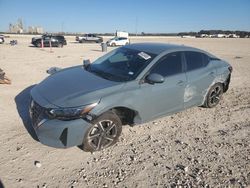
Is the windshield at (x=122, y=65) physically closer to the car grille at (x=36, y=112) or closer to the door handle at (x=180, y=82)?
the door handle at (x=180, y=82)

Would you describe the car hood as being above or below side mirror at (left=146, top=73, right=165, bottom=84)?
below

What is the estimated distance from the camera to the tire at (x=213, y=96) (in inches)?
257

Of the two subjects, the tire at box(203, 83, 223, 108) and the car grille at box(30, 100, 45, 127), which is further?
the tire at box(203, 83, 223, 108)

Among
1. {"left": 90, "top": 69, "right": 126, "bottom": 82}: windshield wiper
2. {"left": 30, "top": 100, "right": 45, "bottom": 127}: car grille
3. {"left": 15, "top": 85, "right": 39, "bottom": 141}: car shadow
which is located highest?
{"left": 90, "top": 69, "right": 126, "bottom": 82}: windshield wiper

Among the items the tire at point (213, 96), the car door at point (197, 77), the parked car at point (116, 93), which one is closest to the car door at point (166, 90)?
the parked car at point (116, 93)

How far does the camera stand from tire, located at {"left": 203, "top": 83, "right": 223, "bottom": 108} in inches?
257

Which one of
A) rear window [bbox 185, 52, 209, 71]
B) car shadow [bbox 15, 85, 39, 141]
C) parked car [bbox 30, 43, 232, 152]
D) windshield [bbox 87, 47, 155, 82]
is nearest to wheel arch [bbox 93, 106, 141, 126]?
parked car [bbox 30, 43, 232, 152]

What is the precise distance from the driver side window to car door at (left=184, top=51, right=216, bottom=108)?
0.81 ft

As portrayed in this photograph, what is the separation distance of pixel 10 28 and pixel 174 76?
472 ft

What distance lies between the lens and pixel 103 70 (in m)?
5.37

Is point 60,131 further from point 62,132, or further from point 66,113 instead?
point 66,113

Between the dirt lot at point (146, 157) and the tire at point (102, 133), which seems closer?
the dirt lot at point (146, 157)

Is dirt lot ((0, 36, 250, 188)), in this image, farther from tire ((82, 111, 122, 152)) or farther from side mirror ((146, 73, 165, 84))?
side mirror ((146, 73, 165, 84))

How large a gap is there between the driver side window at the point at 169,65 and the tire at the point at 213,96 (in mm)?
1360
